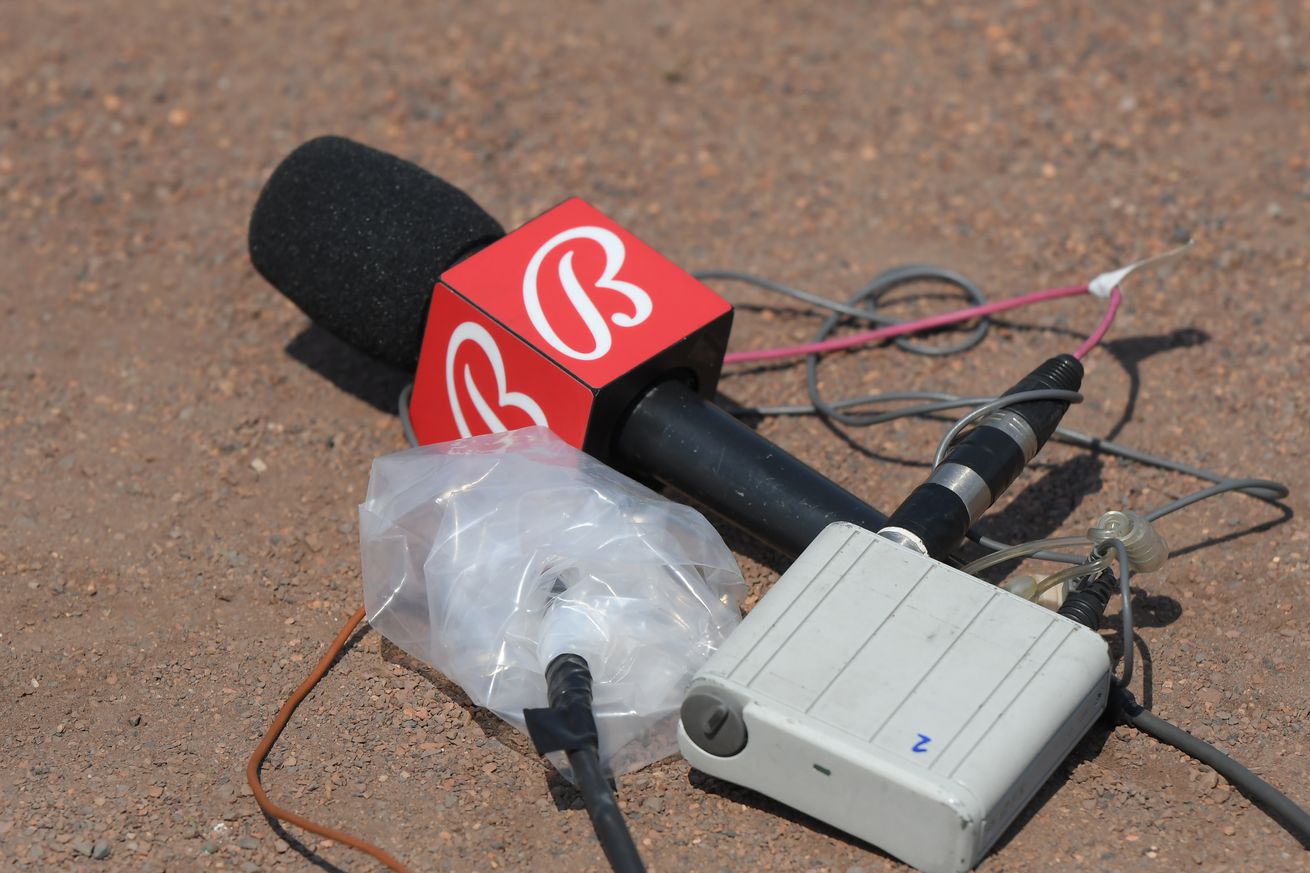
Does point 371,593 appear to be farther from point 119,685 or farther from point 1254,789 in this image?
point 1254,789

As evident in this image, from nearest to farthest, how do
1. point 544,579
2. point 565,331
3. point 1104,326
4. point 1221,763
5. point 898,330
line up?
1. point 1221,763
2. point 544,579
3. point 565,331
4. point 1104,326
5. point 898,330

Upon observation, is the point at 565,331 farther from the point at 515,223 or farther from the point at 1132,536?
the point at 515,223

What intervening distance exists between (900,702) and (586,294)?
93 centimetres

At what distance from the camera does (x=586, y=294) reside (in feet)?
8.08

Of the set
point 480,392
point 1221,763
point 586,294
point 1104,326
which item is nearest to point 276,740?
point 480,392

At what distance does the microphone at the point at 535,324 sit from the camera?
2385 millimetres

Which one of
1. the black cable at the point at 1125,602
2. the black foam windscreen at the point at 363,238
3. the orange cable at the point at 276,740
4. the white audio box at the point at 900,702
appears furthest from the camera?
the black foam windscreen at the point at 363,238

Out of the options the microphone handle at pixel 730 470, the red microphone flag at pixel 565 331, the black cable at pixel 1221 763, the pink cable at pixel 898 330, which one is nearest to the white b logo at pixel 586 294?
the red microphone flag at pixel 565 331

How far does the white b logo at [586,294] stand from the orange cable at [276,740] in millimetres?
590

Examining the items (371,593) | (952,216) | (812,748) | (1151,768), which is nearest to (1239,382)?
(952,216)

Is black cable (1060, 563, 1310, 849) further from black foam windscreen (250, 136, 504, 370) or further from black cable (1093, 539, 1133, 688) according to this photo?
black foam windscreen (250, 136, 504, 370)

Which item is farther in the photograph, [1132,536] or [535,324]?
[535,324]

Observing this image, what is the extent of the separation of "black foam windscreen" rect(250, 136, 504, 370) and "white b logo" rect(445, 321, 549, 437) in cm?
13

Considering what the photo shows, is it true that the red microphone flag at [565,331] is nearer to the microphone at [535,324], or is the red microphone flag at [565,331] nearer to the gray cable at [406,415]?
the microphone at [535,324]
